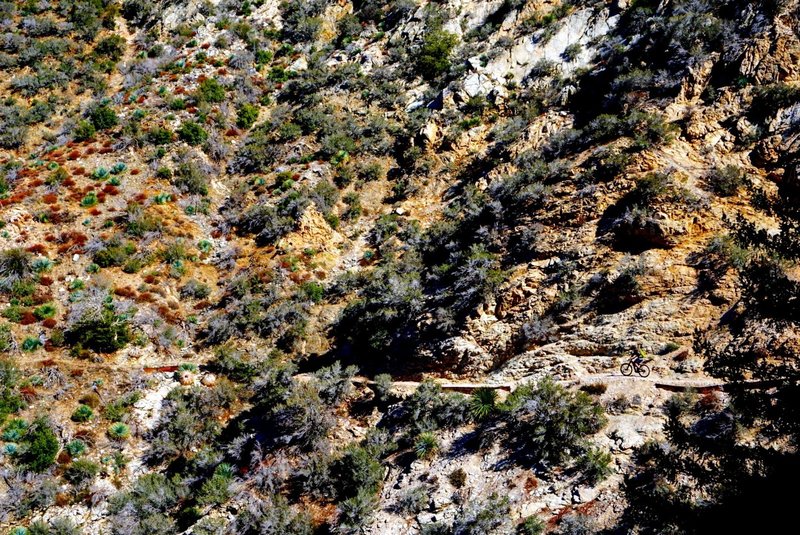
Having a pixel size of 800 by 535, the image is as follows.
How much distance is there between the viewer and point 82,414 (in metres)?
18.1

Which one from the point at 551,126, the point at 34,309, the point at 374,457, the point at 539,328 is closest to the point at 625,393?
the point at 539,328

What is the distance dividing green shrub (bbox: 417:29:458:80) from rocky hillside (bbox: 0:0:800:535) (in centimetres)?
14

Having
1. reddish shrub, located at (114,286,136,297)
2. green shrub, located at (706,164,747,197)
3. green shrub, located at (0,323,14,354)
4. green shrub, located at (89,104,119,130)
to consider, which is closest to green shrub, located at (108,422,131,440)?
green shrub, located at (0,323,14,354)

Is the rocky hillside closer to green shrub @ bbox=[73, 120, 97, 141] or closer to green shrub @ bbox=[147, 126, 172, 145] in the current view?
green shrub @ bbox=[147, 126, 172, 145]

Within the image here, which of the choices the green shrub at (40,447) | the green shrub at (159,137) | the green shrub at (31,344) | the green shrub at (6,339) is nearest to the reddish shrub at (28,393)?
the green shrub at (40,447)

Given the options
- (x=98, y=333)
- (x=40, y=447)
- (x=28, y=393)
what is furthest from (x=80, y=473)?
(x=98, y=333)

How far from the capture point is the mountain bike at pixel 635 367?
1407 centimetres

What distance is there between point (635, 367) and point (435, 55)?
2425cm

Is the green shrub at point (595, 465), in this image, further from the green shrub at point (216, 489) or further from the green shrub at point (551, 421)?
the green shrub at point (216, 489)

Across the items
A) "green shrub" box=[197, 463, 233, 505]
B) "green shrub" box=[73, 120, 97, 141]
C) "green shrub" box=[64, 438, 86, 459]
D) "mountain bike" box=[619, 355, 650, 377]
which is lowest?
"mountain bike" box=[619, 355, 650, 377]

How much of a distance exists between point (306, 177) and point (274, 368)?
1190cm

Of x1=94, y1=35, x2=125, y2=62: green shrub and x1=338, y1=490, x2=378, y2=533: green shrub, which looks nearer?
x1=338, y1=490, x2=378, y2=533: green shrub

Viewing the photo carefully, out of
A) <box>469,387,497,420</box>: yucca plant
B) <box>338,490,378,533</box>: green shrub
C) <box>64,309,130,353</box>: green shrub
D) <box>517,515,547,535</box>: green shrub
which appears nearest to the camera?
<box>517,515,547,535</box>: green shrub

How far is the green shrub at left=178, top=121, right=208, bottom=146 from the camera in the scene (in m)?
29.1
